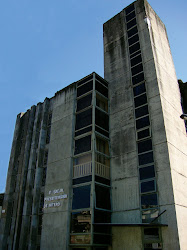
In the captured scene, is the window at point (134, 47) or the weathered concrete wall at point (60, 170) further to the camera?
the window at point (134, 47)

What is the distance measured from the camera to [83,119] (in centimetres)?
2042

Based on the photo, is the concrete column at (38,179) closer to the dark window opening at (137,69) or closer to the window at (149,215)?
the window at (149,215)

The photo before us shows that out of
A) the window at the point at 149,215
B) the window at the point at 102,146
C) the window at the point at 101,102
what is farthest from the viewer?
the window at the point at 101,102

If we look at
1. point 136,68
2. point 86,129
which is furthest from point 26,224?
point 136,68

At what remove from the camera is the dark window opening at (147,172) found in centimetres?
1634

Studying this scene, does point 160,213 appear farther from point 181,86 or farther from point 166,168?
point 181,86

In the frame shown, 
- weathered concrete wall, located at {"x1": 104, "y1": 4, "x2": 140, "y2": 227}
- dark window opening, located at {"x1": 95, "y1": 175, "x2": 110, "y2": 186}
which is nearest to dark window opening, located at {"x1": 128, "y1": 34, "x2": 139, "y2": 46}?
weathered concrete wall, located at {"x1": 104, "y1": 4, "x2": 140, "y2": 227}

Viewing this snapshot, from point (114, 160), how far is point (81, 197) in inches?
155

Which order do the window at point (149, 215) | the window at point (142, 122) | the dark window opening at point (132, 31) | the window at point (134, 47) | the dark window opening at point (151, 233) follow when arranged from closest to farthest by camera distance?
the dark window opening at point (151, 233), the window at point (149, 215), the window at point (142, 122), the window at point (134, 47), the dark window opening at point (132, 31)

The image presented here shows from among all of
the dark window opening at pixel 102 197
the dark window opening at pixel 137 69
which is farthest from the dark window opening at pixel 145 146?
the dark window opening at pixel 137 69

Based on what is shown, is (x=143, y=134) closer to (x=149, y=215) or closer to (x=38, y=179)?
(x=149, y=215)

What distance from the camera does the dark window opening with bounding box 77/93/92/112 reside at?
20.8 meters

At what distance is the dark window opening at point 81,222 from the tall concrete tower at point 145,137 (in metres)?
2.02

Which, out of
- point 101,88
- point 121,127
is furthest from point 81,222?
point 101,88
